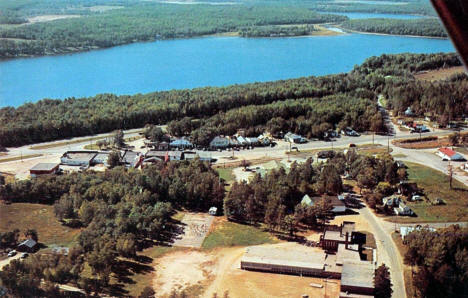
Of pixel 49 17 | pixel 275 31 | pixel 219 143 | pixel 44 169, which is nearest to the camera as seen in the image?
pixel 44 169

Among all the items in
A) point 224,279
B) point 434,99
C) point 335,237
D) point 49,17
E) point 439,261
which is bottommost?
point 224,279

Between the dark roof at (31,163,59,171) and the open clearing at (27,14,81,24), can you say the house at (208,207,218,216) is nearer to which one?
the dark roof at (31,163,59,171)

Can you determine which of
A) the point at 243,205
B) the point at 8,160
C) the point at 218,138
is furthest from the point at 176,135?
the point at 243,205

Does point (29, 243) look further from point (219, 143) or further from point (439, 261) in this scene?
point (219, 143)

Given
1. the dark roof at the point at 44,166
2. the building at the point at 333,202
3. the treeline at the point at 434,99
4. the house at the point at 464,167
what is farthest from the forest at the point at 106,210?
Result: the treeline at the point at 434,99

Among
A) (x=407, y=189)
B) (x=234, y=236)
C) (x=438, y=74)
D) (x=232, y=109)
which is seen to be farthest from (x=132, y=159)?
(x=438, y=74)

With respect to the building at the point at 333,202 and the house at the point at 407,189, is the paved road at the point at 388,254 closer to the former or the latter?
the building at the point at 333,202

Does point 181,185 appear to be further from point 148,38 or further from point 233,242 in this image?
point 148,38
